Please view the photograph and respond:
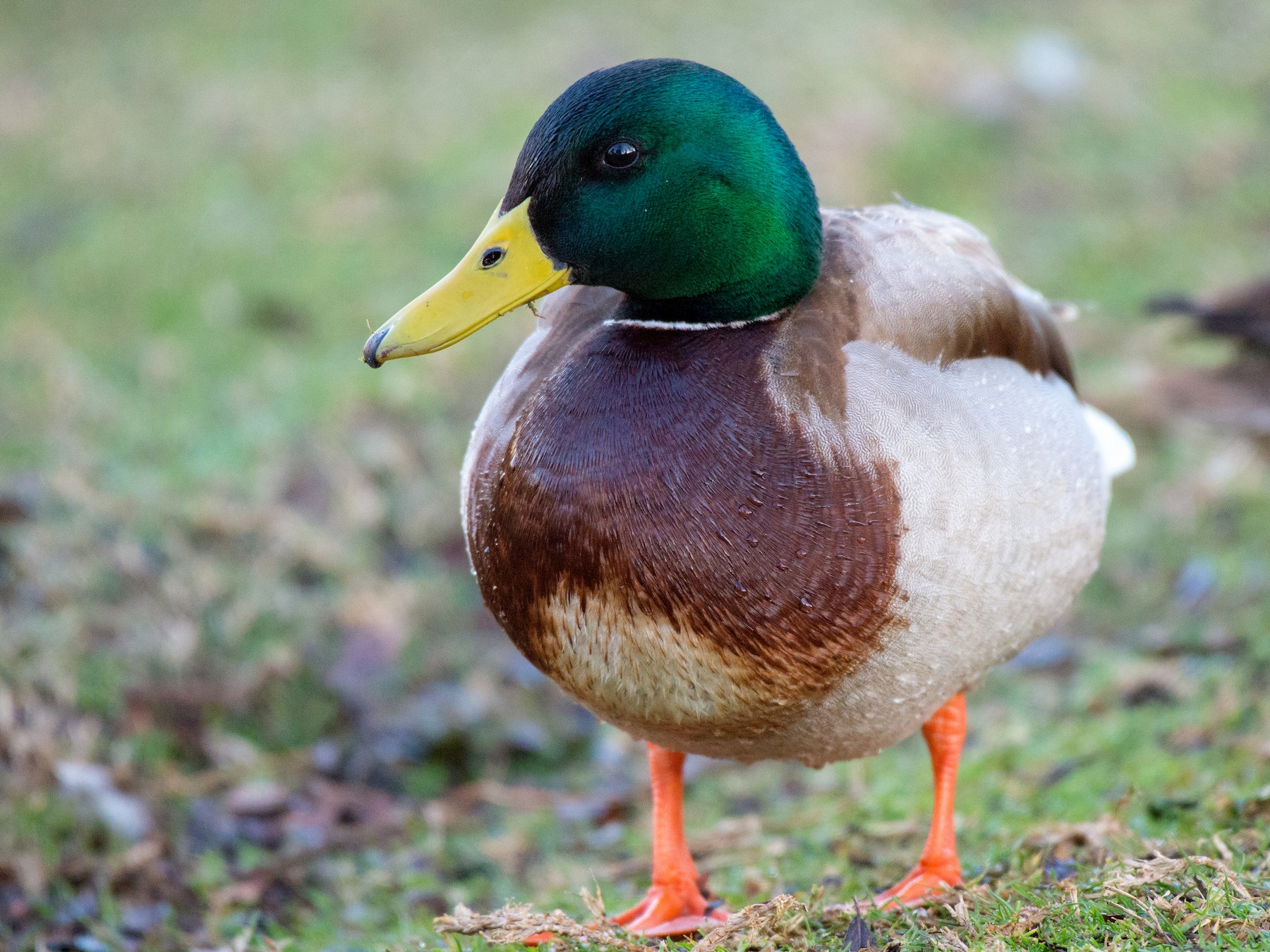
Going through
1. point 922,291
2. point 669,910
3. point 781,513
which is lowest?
point 669,910

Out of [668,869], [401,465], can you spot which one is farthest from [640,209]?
[401,465]

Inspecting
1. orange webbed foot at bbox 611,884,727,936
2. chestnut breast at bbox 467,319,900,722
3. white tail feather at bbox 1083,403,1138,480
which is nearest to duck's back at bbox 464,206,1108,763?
chestnut breast at bbox 467,319,900,722

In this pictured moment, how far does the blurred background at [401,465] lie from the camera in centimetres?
354

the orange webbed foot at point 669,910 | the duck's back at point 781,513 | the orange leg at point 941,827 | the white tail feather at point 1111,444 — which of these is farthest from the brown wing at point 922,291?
the orange webbed foot at point 669,910

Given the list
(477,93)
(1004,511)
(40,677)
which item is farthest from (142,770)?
(477,93)

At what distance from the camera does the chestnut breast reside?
88.5 inches

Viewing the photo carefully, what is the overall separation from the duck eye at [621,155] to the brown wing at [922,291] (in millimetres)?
410

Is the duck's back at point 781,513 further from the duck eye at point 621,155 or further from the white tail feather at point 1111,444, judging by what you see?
the white tail feather at point 1111,444

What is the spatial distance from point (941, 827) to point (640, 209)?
1.42 metres

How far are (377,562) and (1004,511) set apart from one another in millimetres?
2700

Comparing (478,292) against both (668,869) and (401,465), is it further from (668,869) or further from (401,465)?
(401,465)

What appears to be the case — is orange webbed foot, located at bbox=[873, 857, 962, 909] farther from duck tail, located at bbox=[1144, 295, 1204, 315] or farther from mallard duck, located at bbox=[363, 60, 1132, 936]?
duck tail, located at bbox=[1144, 295, 1204, 315]

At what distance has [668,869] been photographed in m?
2.93

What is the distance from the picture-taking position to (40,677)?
3.87 metres
